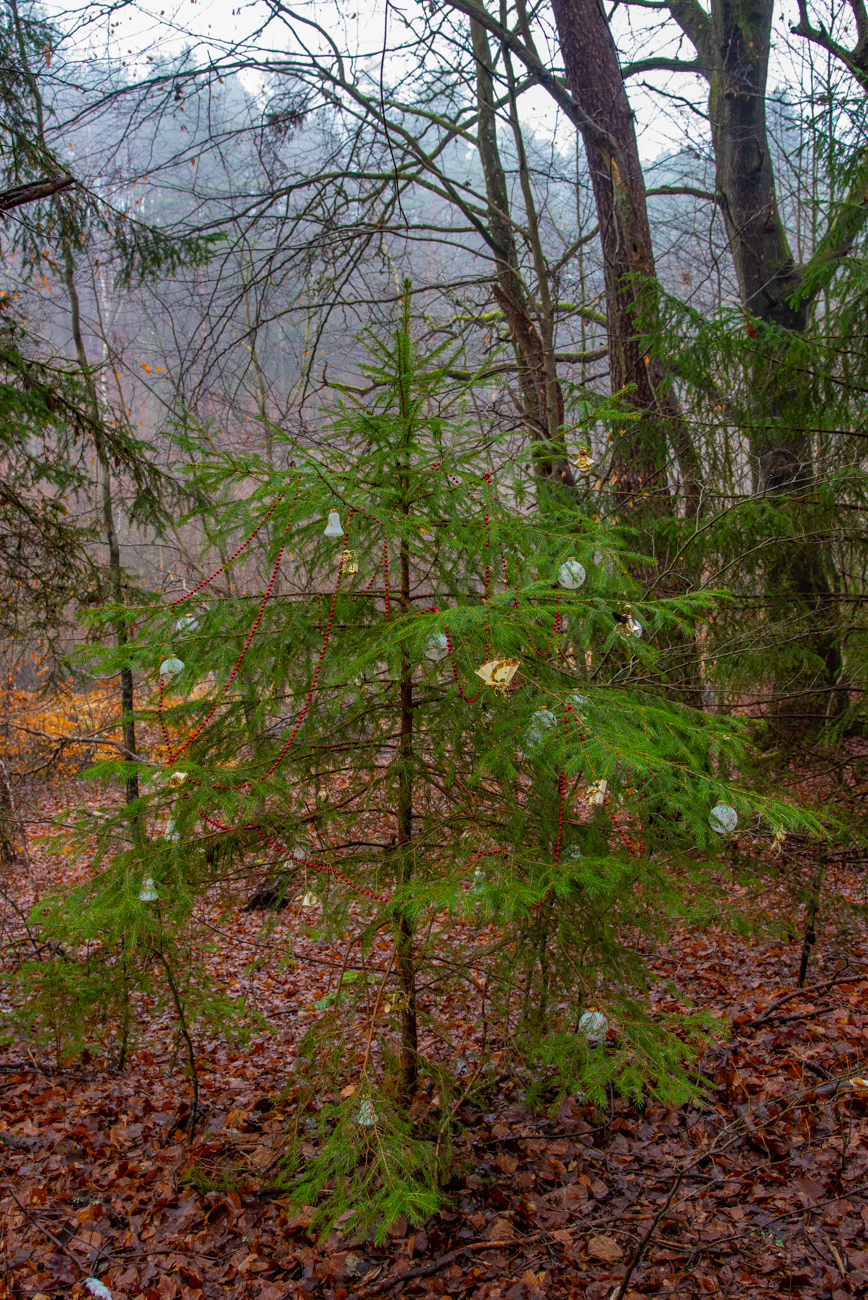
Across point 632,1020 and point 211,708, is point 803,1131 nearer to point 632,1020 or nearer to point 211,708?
point 632,1020

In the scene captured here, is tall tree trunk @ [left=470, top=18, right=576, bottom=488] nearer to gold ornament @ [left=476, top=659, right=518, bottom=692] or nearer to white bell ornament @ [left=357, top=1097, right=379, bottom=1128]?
gold ornament @ [left=476, top=659, right=518, bottom=692]

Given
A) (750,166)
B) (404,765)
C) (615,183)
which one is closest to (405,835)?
(404,765)

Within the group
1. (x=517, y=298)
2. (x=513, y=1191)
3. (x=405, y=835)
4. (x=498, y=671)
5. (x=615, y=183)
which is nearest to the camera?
(x=498, y=671)

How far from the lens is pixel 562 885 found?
224 cm

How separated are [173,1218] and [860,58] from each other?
883 centimetres

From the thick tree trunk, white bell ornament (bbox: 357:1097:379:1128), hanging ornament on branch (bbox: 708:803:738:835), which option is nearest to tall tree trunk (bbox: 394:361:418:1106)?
white bell ornament (bbox: 357:1097:379:1128)

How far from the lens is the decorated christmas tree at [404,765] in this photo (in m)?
2.51

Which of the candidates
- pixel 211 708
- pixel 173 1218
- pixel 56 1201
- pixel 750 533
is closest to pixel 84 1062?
pixel 56 1201

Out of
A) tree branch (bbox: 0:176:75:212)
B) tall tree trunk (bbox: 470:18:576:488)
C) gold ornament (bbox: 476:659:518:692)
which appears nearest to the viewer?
gold ornament (bbox: 476:659:518:692)

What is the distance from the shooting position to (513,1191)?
134 inches

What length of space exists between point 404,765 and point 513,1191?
1980 millimetres

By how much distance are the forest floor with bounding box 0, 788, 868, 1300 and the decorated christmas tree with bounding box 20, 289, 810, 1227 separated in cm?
35

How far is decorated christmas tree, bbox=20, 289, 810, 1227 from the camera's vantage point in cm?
→ 251

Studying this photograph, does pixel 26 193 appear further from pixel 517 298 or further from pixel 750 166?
pixel 750 166
